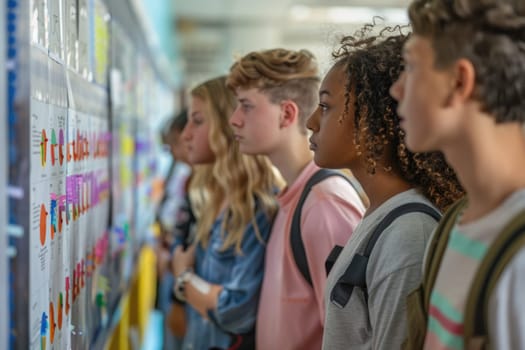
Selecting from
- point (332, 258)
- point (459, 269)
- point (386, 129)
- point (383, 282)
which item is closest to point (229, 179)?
point (332, 258)

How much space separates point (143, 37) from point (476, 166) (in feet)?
13.7

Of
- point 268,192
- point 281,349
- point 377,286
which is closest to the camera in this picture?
point 377,286

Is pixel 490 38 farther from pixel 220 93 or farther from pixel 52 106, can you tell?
pixel 220 93

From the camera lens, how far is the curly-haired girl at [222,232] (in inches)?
97.5

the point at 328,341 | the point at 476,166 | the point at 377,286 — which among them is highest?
the point at 476,166

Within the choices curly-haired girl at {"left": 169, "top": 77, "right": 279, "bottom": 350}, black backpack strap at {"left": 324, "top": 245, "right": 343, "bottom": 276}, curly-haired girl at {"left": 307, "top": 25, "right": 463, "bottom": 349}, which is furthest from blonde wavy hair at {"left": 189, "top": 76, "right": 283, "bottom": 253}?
curly-haired girl at {"left": 307, "top": 25, "right": 463, "bottom": 349}

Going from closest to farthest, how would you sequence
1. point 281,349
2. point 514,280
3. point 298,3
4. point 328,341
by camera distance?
point 514,280 → point 328,341 → point 281,349 → point 298,3

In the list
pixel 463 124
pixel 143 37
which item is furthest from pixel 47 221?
pixel 143 37

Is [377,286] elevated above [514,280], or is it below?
below

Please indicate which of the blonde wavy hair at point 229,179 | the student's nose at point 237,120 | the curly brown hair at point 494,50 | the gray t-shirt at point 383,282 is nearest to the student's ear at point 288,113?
the student's nose at point 237,120

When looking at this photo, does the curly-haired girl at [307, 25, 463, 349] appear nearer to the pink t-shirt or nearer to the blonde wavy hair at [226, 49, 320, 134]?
the pink t-shirt

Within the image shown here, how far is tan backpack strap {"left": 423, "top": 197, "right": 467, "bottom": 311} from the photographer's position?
3.90 ft

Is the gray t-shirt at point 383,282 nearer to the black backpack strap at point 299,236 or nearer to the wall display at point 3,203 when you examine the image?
the black backpack strap at point 299,236

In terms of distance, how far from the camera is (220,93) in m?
2.84
